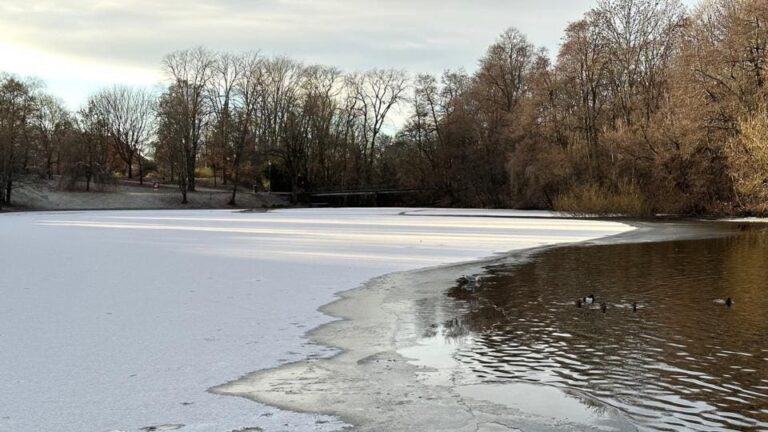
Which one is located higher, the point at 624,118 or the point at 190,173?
the point at 624,118

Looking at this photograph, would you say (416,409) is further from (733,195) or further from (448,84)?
(448,84)

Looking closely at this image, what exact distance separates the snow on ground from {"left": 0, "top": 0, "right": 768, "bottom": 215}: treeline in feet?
77.5

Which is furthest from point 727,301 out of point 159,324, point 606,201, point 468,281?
point 606,201

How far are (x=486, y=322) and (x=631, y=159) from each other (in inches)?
1353

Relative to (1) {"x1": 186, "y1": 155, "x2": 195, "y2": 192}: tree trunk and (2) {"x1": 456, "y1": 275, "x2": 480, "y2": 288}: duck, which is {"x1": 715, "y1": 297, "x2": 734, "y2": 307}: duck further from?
(1) {"x1": 186, "y1": 155, "x2": 195, "y2": 192}: tree trunk

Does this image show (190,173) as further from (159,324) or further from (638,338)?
(638,338)

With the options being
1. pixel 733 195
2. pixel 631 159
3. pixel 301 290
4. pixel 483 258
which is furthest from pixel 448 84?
pixel 301 290

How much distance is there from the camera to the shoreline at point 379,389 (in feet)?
14.3

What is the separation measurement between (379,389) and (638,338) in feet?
11.0

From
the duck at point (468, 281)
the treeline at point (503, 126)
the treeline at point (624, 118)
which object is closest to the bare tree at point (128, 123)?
the treeline at point (503, 126)

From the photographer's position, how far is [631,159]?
128 ft

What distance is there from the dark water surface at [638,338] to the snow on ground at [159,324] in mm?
2091

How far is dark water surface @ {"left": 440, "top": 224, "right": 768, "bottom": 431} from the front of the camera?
4866mm

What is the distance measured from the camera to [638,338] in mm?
6906
